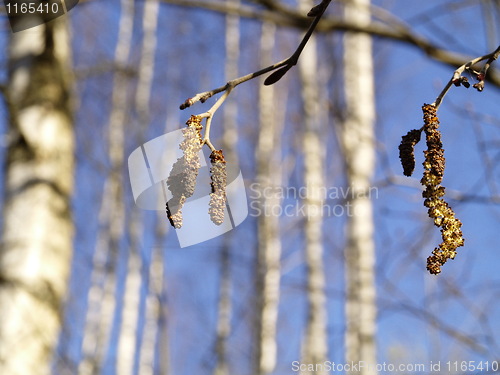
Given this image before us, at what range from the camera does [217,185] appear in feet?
2.51

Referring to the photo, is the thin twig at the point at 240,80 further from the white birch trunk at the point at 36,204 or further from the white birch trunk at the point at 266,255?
the white birch trunk at the point at 266,255

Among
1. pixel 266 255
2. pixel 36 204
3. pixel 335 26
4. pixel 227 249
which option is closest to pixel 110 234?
pixel 227 249

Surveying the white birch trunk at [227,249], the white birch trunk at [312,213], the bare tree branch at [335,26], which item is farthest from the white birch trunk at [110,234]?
the bare tree branch at [335,26]

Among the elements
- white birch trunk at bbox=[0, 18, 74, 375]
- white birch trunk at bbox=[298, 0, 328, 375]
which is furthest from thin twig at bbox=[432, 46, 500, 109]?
white birch trunk at bbox=[298, 0, 328, 375]

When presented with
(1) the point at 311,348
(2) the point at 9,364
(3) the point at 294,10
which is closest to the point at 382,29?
(3) the point at 294,10

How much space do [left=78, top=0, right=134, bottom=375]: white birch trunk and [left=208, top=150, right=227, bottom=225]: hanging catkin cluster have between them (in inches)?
241

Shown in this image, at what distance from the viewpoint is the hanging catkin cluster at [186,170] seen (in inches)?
28.6

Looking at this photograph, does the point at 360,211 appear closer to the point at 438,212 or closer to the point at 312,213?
the point at 312,213

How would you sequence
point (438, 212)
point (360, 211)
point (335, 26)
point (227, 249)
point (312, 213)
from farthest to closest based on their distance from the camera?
1. point (227, 249)
2. point (312, 213)
3. point (360, 211)
4. point (335, 26)
5. point (438, 212)

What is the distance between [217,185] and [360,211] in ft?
11.6

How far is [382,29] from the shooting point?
261 centimetres

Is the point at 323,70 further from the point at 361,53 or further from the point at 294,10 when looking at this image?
the point at 294,10

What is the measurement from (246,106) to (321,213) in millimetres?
4008

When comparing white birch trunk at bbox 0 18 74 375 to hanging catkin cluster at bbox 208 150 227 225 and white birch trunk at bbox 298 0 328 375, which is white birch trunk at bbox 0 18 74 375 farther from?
white birch trunk at bbox 298 0 328 375
